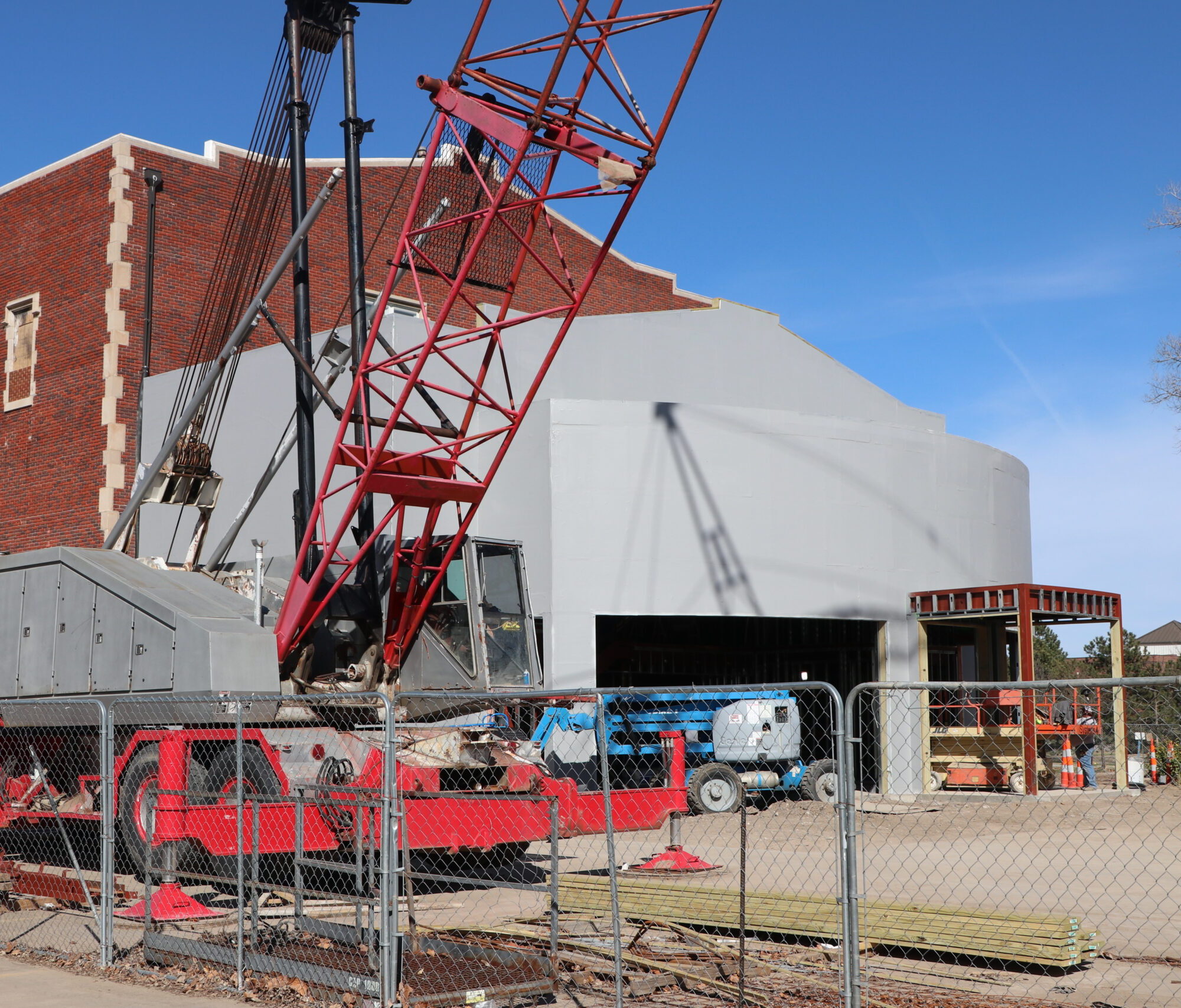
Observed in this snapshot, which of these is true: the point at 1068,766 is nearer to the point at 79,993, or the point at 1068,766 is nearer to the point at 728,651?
the point at 728,651

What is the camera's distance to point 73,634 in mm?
14383

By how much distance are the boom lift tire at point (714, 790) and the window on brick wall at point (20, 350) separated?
17855 mm

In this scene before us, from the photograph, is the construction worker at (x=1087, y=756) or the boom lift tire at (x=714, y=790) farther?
the construction worker at (x=1087, y=756)

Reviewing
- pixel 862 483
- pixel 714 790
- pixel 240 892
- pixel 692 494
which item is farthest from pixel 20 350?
pixel 240 892

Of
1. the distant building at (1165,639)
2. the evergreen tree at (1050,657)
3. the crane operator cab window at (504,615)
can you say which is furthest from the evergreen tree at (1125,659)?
the distant building at (1165,639)

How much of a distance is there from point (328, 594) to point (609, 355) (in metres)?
12.4

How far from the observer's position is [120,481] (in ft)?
86.3

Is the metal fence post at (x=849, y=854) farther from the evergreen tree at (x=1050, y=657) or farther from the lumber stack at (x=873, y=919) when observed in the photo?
the evergreen tree at (x=1050, y=657)

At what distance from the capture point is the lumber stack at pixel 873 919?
9.05 metres

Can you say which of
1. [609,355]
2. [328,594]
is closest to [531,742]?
[328,594]

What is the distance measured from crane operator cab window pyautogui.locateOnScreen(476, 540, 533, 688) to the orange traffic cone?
Result: 43.6 ft

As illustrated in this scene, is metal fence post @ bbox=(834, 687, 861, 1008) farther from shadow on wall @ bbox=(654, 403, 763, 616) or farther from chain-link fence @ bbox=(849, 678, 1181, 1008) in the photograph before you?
shadow on wall @ bbox=(654, 403, 763, 616)

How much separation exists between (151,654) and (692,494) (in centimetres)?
1179

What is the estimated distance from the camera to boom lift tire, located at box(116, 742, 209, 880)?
1268cm
